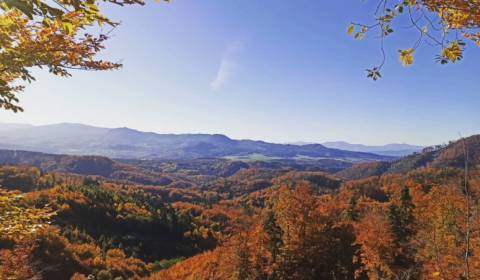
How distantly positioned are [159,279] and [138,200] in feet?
264

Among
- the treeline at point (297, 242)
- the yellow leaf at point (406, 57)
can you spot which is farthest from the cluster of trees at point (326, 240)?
the yellow leaf at point (406, 57)

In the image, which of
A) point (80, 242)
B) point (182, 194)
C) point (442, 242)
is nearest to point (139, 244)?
point (80, 242)

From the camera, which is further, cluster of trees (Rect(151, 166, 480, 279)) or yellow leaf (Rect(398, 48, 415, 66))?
cluster of trees (Rect(151, 166, 480, 279))

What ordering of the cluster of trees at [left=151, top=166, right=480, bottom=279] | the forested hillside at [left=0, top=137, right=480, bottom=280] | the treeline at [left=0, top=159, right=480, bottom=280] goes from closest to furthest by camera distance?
the treeline at [left=0, top=159, right=480, bottom=280] → the forested hillside at [left=0, top=137, right=480, bottom=280] → the cluster of trees at [left=151, top=166, right=480, bottom=279]

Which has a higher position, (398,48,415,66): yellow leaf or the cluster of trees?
(398,48,415,66): yellow leaf

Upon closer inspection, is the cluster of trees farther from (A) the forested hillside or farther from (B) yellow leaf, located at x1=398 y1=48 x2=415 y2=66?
(B) yellow leaf, located at x1=398 y1=48 x2=415 y2=66

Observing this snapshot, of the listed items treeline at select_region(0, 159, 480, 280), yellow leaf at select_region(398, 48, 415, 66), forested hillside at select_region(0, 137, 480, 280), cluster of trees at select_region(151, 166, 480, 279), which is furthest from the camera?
cluster of trees at select_region(151, 166, 480, 279)

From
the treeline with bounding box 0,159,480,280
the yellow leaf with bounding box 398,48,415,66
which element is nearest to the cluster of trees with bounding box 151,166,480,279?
the treeline with bounding box 0,159,480,280

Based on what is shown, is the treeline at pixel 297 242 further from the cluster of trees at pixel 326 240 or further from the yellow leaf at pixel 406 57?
the yellow leaf at pixel 406 57

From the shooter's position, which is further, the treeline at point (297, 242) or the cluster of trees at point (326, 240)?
the cluster of trees at point (326, 240)

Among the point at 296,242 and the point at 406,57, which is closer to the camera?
the point at 406,57

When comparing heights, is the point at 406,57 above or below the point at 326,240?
above

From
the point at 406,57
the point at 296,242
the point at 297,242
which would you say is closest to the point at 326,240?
the point at 297,242

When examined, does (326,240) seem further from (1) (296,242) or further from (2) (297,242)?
(1) (296,242)
